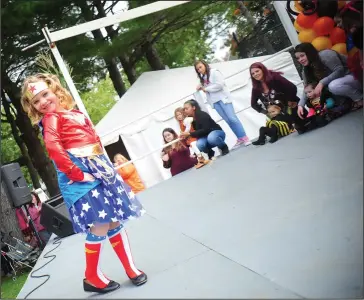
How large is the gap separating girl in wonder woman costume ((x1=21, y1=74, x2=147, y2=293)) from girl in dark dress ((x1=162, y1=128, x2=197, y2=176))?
2.06 m

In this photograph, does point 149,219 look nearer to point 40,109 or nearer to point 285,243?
point 40,109

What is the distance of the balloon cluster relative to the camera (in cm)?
84

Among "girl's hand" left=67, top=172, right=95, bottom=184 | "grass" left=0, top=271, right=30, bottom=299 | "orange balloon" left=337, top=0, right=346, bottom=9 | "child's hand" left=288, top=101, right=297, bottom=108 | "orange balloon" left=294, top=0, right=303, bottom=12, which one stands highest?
"orange balloon" left=294, top=0, right=303, bottom=12

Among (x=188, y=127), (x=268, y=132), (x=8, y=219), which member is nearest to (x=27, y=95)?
(x=268, y=132)

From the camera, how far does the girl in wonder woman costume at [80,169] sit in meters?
1.13

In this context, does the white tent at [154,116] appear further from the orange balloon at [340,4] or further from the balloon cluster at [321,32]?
the orange balloon at [340,4]

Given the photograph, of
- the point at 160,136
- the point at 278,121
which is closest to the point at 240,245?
A: the point at 278,121

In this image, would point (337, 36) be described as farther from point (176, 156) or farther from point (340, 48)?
point (176, 156)

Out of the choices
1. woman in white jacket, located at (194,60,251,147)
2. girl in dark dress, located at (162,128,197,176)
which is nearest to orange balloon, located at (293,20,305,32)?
woman in white jacket, located at (194,60,251,147)

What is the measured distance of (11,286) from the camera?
10.8 ft

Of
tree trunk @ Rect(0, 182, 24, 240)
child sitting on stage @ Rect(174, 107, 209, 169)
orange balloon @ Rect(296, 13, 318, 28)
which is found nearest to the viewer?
orange balloon @ Rect(296, 13, 318, 28)

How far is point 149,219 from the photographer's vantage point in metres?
1.81

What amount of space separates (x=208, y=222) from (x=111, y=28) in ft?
2.51

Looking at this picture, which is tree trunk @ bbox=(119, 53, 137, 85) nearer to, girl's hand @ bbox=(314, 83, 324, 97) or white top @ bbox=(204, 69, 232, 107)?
girl's hand @ bbox=(314, 83, 324, 97)
